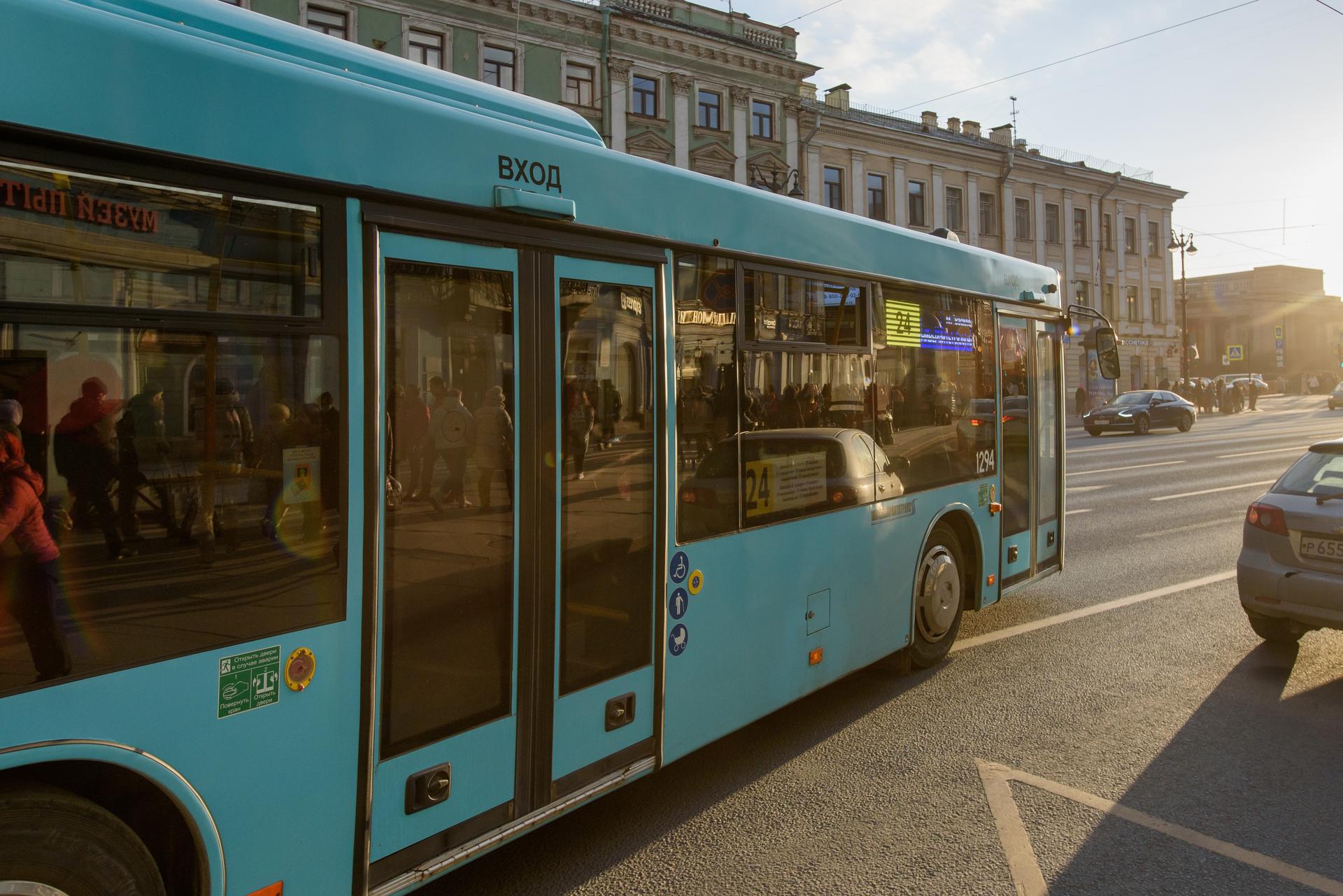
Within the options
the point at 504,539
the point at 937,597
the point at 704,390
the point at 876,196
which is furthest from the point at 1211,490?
the point at 876,196

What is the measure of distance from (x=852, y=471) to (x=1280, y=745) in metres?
2.56

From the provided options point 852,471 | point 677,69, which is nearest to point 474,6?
point 677,69

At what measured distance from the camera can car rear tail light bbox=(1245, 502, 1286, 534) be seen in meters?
6.18

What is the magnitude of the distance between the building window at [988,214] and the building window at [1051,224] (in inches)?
160

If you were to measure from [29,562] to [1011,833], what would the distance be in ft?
11.9

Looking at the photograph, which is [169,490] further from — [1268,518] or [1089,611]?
[1089,611]

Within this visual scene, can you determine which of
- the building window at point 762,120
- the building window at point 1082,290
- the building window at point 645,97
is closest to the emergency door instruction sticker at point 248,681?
the building window at point 645,97

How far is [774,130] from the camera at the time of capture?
119ft

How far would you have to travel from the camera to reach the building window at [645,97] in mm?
32375

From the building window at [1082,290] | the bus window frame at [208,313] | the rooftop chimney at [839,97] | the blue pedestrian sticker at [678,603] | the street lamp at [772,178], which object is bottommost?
the blue pedestrian sticker at [678,603]

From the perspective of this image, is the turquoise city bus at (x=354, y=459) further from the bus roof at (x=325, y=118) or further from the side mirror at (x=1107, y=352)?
the side mirror at (x=1107, y=352)

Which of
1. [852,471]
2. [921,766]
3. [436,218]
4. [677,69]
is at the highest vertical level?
[677,69]

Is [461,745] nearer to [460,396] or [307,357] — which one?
[460,396]

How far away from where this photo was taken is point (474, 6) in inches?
1126
